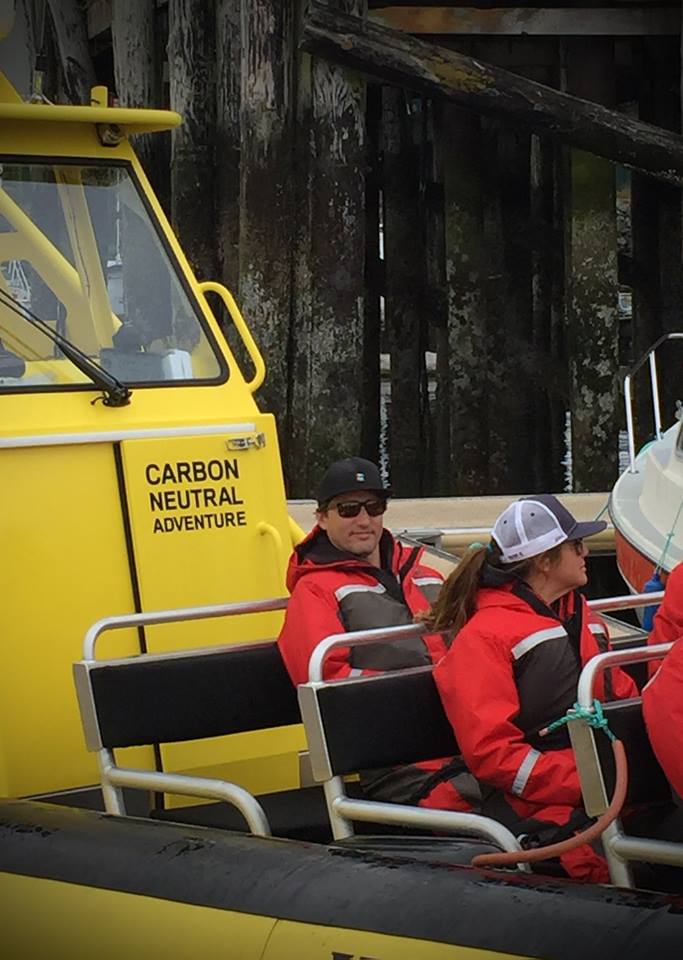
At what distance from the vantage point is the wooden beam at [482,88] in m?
9.54

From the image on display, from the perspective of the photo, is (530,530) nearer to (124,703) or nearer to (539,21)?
(124,703)

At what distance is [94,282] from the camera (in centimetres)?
495

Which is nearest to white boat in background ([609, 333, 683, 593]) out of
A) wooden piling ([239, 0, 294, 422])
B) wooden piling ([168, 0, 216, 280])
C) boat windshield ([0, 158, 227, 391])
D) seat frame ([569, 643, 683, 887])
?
boat windshield ([0, 158, 227, 391])

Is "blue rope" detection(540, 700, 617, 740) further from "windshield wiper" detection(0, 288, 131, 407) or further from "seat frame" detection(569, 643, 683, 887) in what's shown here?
"windshield wiper" detection(0, 288, 131, 407)

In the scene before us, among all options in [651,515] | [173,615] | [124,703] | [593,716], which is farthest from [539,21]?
[593,716]

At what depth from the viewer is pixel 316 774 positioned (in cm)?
374

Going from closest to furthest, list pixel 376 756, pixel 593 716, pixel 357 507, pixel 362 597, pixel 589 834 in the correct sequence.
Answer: pixel 589 834 → pixel 593 716 → pixel 376 756 → pixel 362 597 → pixel 357 507

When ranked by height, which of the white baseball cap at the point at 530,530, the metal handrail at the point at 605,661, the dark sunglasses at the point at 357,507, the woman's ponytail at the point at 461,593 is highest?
the white baseball cap at the point at 530,530

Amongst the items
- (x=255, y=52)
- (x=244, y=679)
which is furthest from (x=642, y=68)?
(x=244, y=679)

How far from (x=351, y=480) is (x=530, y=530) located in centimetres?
81

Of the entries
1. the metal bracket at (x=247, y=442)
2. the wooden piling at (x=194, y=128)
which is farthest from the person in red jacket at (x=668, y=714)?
the wooden piling at (x=194, y=128)

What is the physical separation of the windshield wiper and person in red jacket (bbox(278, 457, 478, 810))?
0.62 metres

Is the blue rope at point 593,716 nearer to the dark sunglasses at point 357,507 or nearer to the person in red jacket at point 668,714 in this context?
the person in red jacket at point 668,714

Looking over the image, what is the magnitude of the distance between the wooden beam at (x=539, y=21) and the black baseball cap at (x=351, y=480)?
6435 mm
